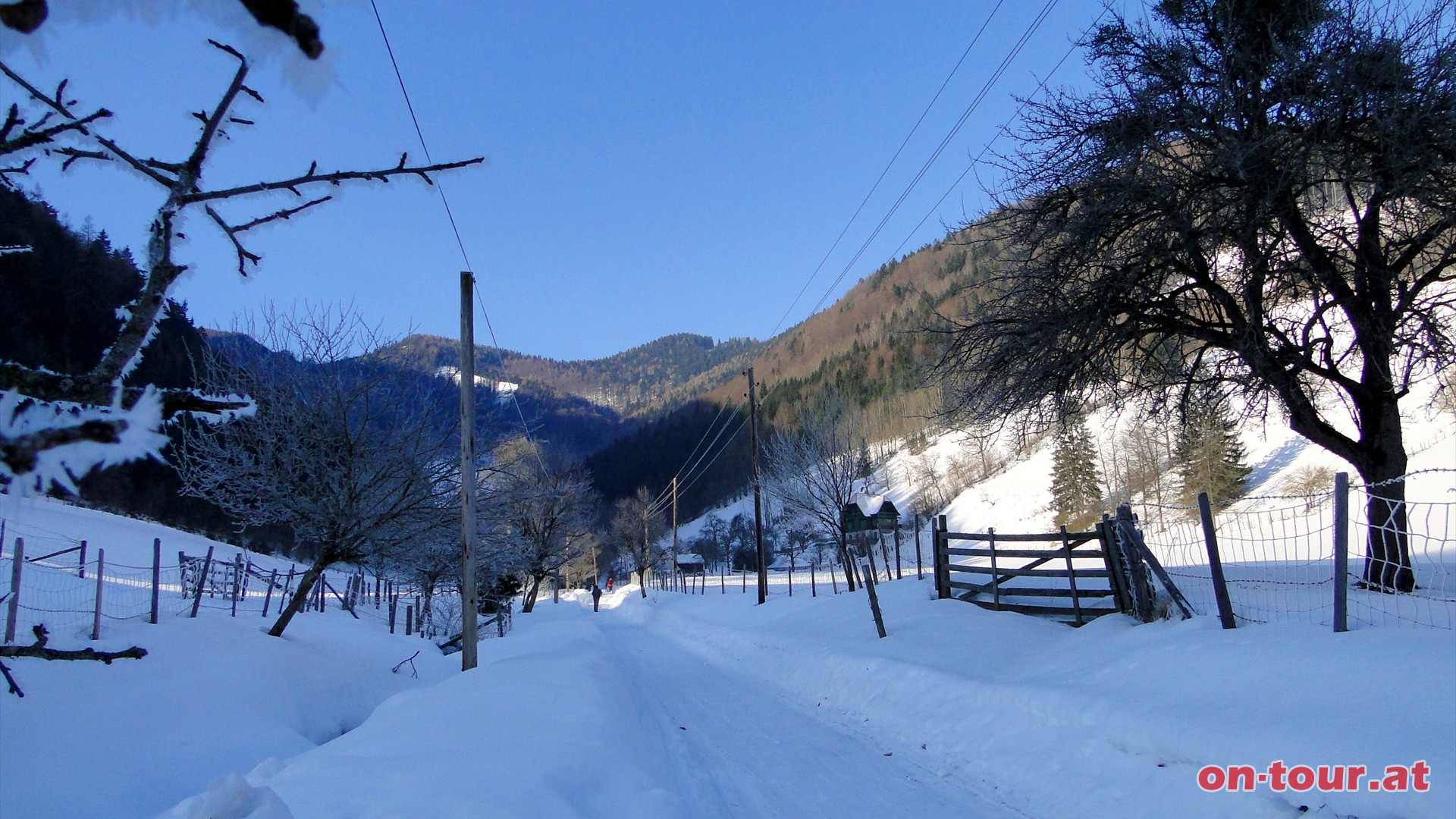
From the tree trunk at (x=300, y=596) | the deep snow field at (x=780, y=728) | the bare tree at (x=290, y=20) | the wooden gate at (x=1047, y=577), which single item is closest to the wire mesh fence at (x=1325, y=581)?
the deep snow field at (x=780, y=728)

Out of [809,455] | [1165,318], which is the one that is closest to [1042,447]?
[809,455]

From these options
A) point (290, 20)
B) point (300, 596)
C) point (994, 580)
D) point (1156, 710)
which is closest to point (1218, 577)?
point (1156, 710)

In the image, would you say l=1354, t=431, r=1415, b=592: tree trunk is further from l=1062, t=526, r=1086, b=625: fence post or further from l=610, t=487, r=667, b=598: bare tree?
l=610, t=487, r=667, b=598: bare tree

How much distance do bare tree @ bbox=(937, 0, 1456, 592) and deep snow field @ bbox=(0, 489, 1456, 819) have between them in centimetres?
372

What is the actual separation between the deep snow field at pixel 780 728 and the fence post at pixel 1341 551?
10.5 inches

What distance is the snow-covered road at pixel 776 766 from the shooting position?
593cm

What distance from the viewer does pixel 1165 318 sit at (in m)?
11.1

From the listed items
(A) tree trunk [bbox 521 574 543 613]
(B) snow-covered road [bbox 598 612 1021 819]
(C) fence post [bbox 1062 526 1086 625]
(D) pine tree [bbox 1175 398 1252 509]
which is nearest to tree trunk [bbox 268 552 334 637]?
(B) snow-covered road [bbox 598 612 1021 819]

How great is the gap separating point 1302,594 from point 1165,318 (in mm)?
4290

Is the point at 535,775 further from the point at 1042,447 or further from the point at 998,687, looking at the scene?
the point at 1042,447

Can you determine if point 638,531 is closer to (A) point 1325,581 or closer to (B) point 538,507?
(B) point 538,507

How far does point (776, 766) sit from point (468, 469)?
6948 mm

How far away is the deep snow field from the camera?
4734 millimetres

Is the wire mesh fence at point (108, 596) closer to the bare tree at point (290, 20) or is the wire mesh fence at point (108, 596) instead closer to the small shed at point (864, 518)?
the bare tree at point (290, 20)
